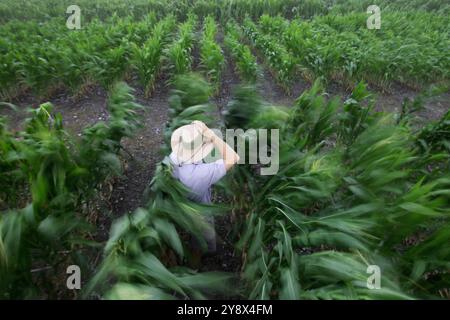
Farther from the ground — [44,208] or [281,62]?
[281,62]

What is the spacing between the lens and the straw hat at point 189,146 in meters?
1.93

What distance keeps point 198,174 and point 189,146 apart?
0.65ft

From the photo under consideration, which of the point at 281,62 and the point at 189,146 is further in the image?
the point at 281,62

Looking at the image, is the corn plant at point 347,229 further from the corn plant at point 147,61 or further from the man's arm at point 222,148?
the corn plant at point 147,61

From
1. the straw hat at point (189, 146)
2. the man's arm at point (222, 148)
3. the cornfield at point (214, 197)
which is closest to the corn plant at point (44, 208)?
the cornfield at point (214, 197)

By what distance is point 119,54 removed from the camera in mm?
4660

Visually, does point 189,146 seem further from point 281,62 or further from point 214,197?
point 281,62

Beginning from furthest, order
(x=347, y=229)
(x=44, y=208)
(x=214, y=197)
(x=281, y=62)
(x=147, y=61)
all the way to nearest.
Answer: (x=281, y=62) → (x=147, y=61) → (x=214, y=197) → (x=44, y=208) → (x=347, y=229)

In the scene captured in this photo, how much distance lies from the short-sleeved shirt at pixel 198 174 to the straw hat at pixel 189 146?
1.5 inches

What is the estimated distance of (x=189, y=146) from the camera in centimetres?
194

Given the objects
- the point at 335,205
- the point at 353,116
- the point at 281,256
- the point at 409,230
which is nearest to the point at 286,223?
the point at 281,256

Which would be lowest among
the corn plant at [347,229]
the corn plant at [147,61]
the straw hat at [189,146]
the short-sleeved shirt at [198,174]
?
the corn plant at [347,229]

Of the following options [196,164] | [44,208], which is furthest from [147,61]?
[44,208]
